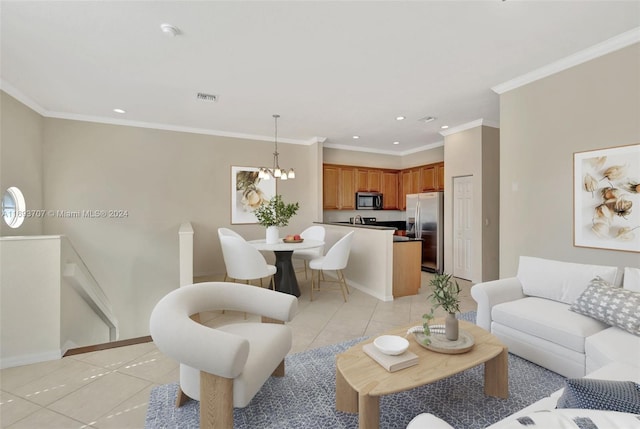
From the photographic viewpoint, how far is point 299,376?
2.18 metres

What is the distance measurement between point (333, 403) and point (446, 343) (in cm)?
83

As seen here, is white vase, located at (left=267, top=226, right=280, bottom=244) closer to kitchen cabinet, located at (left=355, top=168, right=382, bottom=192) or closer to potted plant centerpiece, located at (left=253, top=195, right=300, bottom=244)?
potted plant centerpiece, located at (left=253, top=195, right=300, bottom=244)

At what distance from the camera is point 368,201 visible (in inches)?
258

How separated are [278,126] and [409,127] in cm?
227

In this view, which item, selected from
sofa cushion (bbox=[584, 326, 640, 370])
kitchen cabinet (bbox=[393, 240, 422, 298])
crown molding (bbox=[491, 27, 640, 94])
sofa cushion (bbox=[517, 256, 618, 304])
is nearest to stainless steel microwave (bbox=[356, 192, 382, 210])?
kitchen cabinet (bbox=[393, 240, 422, 298])

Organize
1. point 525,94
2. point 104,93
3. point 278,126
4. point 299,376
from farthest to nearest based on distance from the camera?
point 278,126
point 104,93
point 525,94
point 299,376

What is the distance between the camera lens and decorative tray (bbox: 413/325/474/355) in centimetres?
174

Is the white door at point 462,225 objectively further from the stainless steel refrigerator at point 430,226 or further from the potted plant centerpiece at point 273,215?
the potted plant centerpiece at point 273,215

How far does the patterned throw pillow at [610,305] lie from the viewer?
1.90 meters

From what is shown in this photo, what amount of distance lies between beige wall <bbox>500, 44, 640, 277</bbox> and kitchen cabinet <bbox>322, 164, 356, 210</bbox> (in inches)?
130

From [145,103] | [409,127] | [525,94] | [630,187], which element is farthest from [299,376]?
[409,127]

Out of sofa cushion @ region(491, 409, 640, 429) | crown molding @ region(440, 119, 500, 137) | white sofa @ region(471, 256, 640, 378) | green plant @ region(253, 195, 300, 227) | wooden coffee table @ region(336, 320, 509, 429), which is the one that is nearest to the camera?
sofa cushion @ region(491, 409, 640, 429)

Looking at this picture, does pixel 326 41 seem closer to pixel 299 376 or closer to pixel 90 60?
pixel 90 60

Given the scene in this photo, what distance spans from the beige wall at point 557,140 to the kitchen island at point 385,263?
3.87ft
